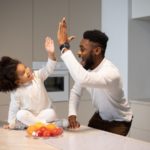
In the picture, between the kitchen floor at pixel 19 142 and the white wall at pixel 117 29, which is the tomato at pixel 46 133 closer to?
the kitchen floor at pixel 19 142

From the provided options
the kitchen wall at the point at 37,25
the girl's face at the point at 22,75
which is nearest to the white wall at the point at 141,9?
the kitchen wall at the point at 37,25

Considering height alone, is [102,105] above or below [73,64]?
below

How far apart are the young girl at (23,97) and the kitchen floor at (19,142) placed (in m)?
0.09

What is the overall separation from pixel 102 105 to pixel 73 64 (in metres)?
0.38

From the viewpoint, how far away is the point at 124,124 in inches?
71.9

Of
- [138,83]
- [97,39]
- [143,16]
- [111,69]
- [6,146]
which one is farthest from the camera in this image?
[138,83]

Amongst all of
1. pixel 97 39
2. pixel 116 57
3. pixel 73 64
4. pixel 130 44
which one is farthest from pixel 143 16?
pixel 73 64

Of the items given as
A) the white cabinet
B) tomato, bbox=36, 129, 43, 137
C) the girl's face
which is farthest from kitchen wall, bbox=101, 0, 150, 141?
tomato, bbox=36, 129, 43, 137

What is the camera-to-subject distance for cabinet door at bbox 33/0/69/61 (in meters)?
2.87

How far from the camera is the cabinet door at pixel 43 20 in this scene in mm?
2871

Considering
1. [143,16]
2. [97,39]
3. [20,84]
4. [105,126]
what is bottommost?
[105,126]

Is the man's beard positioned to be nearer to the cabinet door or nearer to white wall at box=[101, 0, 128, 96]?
the cabinet door

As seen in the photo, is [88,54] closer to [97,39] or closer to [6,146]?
[97,39]

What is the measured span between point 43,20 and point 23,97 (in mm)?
1398
